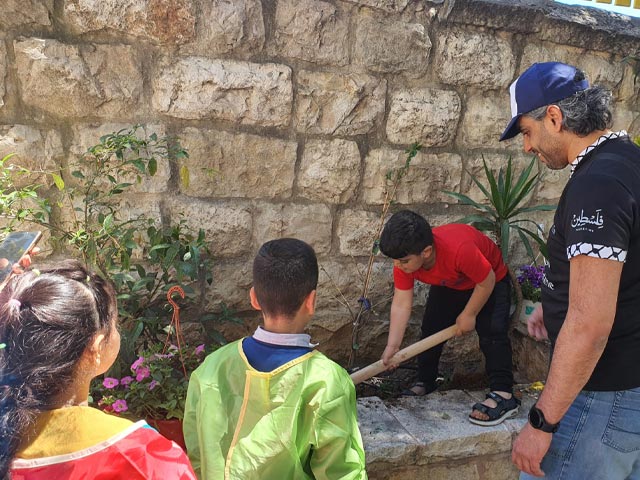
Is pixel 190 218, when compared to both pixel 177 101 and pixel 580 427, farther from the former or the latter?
pixel 580 427

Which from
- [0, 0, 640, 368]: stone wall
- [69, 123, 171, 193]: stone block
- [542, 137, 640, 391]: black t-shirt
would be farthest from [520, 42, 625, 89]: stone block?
[69, 123, 171, 193]: stone block

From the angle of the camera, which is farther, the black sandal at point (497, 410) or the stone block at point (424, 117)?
the stone block at point (424, 117)

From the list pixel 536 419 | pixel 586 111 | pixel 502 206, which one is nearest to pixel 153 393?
pixel 536 419

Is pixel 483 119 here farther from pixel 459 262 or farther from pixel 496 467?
pixel 496 467

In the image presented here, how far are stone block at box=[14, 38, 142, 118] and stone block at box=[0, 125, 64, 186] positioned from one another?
0.39 feet

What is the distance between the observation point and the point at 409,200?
325cm

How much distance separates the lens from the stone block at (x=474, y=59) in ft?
10.3

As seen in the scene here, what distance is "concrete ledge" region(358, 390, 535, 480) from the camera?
2.46 metres

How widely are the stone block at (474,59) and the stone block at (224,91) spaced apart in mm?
922

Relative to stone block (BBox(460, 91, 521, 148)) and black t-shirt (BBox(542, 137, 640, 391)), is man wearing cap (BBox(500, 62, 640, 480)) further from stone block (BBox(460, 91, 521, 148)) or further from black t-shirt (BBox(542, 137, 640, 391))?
stone block (BBox(460, 91, 521, 148))

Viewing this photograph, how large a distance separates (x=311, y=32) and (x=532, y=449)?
2.15 m

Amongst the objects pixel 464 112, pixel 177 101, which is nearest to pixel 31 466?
pixel 177 101

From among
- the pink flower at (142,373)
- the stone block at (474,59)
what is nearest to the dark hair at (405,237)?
the stone block at (474,59)

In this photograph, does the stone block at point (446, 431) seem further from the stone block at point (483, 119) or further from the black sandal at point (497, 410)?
the stone block at point (483, 119)
